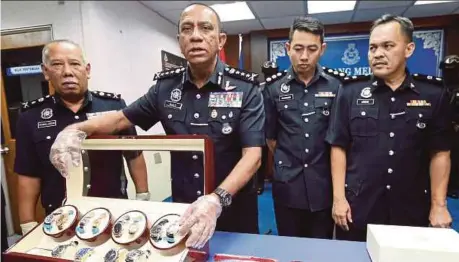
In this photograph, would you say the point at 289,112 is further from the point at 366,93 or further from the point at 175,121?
the point at 175,121

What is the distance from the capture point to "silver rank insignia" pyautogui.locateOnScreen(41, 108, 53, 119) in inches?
56.7

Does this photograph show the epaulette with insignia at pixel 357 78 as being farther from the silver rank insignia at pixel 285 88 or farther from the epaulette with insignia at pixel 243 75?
the epaulette with insignia at pixel 243 75

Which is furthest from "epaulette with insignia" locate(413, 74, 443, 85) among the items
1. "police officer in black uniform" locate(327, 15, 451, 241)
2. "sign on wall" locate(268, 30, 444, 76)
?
"sign on wall" locate(268, 30, 444, 76)

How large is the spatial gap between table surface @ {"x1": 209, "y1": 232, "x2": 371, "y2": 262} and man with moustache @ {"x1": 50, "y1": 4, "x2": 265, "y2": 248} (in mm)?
182

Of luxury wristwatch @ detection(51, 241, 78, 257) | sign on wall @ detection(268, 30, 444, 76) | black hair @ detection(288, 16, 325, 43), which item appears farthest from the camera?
sign on wall @ detection(268, 30, 444, 76)

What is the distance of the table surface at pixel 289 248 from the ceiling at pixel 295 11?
3.54m

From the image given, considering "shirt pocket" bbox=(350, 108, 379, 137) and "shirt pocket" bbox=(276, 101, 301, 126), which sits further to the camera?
"shirt pocket" bbox=(276, 101, 301, 126)

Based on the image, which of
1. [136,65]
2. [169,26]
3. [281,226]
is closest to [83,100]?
[281,226]

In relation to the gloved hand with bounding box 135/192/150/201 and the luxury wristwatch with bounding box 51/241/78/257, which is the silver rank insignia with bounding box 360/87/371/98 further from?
the luxury wristwatch with bounding box 51/241/78/257

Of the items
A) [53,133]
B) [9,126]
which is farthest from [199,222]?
[9,126]

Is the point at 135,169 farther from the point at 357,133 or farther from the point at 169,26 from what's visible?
the point at 169,26

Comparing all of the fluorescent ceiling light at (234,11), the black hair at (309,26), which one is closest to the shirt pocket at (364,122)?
the black hair at (309,26)

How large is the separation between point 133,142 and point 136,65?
2991mm

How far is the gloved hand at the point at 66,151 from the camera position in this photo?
1026 millimetres
